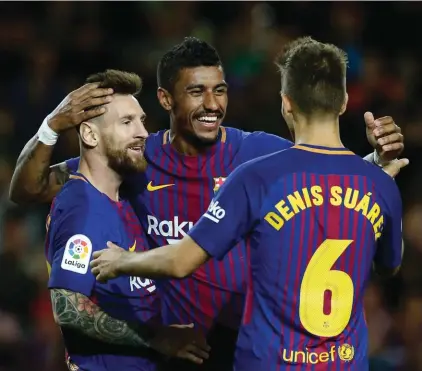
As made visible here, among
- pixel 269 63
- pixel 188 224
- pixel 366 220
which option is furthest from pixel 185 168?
pixel 269 63

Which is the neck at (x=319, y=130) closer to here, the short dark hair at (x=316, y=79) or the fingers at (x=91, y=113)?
the short dark hair at (x=316, y=79)

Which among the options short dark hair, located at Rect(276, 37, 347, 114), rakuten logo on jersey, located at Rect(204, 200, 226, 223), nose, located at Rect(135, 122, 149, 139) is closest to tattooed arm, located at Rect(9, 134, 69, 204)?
nose, located at Rect(135, 122, 149, 139)

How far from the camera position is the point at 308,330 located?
13.2 ft

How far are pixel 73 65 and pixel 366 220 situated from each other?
682 cm

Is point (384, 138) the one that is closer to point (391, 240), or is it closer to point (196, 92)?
point (391, 240)

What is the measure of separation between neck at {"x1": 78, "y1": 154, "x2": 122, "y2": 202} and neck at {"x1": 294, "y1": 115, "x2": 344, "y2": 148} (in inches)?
50.4

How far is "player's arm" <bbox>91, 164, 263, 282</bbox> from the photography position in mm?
3963

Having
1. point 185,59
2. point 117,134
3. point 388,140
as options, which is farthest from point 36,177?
point 388,140

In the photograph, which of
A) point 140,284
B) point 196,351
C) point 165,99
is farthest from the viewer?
point 165,99

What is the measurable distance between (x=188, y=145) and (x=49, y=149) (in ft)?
2.42

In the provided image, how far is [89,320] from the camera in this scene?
4.62m

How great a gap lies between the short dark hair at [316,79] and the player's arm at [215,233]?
0.39m

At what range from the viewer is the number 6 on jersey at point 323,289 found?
402 centimetres

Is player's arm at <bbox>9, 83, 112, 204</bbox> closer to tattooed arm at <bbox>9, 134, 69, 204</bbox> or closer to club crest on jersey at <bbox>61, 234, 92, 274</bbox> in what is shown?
tattooed arm at <bbox>9, 134, 69, 204</bbox>
